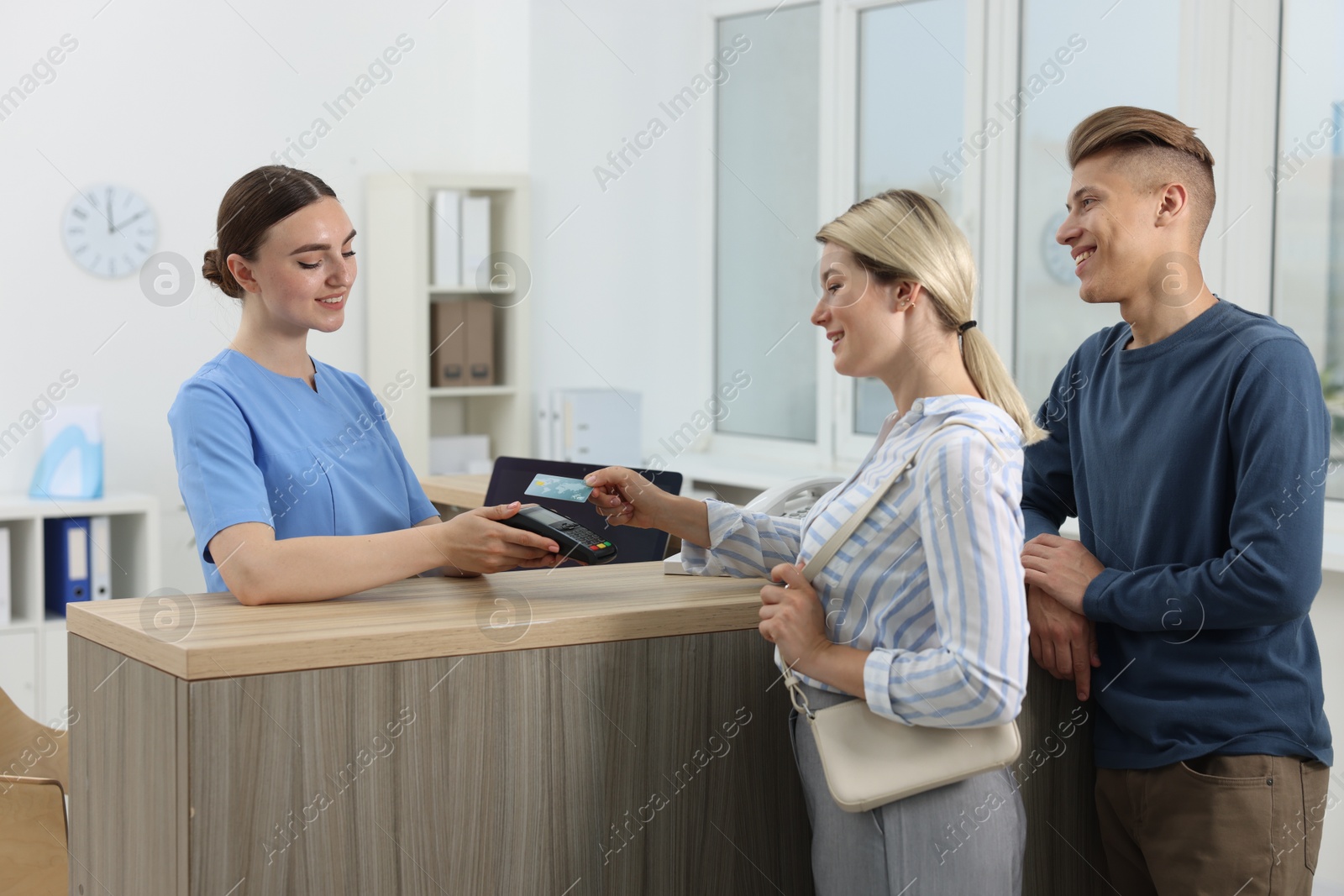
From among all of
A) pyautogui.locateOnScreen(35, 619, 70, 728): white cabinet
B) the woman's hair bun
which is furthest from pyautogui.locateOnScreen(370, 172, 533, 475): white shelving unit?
the woman's hair bun

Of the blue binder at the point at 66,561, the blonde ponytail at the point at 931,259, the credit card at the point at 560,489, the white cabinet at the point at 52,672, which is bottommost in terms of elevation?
the white cabinet at the point at 52,672

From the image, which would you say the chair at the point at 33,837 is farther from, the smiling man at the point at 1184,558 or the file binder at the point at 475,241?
the file binder at the point at 475,241

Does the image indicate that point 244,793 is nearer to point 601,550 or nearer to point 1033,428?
point 601,550

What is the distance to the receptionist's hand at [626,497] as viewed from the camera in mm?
1667

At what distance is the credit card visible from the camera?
1.65m

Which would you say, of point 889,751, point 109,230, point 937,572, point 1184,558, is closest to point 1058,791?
point 1184,558

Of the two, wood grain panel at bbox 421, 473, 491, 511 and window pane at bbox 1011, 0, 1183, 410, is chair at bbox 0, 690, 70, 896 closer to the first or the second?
wood grain panel at bbox 421, 473, 491, 511

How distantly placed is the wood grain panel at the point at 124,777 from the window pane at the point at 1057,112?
2.96 meters

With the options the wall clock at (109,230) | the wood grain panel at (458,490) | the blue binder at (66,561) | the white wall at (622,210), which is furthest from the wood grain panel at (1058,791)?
the wall clock at (109,230)

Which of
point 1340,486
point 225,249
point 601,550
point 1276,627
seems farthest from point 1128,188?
point 1340,486

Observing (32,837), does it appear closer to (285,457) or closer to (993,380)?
(285,457)

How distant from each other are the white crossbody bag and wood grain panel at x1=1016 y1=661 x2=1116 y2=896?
35 centimetres

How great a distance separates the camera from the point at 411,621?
1.36 m

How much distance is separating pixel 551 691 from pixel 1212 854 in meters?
0.82
